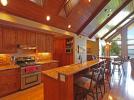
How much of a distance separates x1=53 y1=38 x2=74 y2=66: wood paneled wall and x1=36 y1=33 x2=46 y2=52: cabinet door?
2.32 meters

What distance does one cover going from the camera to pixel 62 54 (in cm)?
939

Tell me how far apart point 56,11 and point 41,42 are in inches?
72.7

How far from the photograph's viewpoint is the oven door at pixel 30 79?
5428 mm

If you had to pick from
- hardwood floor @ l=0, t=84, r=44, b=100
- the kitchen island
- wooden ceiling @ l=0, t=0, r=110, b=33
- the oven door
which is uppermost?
wooden ceiling @ l=0, t=0, r=110, b=33

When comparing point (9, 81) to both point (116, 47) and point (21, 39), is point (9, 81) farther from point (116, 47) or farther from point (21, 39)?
point (116, 47)

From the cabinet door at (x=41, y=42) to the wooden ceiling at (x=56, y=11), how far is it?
814 mm

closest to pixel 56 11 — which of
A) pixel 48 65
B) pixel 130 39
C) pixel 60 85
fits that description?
pixel 48 65

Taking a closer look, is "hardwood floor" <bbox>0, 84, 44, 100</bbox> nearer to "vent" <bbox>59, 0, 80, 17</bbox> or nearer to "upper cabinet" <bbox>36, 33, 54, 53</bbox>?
"upper cabinet" <bbox>36, 33, 54, 53</bbox>

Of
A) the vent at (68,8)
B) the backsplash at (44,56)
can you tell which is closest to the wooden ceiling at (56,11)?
the vent at (68,8)

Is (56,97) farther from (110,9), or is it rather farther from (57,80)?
(110,9)

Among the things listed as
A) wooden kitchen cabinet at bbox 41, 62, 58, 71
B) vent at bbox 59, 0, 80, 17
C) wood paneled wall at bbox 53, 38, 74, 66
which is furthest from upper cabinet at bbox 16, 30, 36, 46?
wood paneled wall at bbox 53, 38, 74, 66

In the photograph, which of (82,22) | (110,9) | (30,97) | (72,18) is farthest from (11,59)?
(110,9)

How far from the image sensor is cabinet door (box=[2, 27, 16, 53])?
5047mm

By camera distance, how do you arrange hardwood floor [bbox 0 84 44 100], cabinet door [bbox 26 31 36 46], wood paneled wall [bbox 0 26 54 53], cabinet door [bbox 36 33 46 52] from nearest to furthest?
hardwood floor [bbox 0 84 44 100]
wood paneled wall [bbox 0 26 54 53]
cabinet door [bbox 26 31 36 46]
cabinet door [bbox 36 33 46 52]
